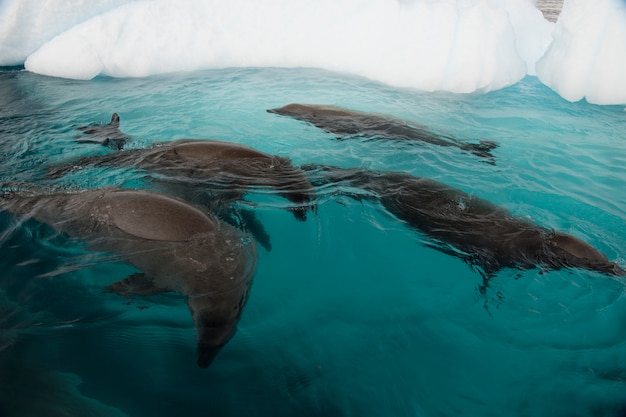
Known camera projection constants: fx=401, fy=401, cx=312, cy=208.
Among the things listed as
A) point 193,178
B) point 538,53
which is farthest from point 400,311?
point 538,53

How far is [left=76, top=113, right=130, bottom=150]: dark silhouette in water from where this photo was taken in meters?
5.15

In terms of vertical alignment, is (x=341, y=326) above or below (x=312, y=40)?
below

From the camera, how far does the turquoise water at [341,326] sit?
2.21 metres

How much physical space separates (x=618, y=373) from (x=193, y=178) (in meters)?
3.74

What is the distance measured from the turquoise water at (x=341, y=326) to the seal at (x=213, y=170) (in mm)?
207

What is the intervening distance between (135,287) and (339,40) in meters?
9.13

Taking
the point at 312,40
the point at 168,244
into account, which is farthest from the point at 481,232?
the point at 312,40

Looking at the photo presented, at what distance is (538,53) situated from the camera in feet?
36.5

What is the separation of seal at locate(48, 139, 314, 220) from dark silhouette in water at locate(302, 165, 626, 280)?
26.2 inches

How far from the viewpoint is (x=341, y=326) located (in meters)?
2.69

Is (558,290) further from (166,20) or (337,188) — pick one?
(166,20)

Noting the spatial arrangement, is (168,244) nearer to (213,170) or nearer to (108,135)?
(213,170)

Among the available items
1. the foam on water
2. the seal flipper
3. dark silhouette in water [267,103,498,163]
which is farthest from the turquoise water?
the foam on water

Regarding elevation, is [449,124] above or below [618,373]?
above
